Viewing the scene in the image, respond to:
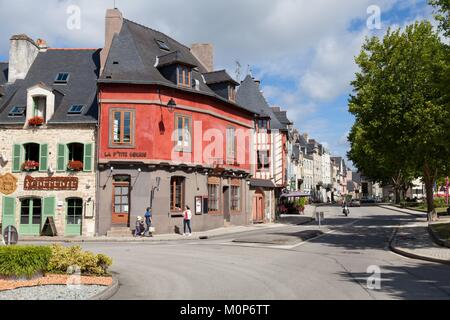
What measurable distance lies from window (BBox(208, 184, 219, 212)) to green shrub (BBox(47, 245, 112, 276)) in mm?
17634

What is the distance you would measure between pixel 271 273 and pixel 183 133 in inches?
638

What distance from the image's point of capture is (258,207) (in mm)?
36000

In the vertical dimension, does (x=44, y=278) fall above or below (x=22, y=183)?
A: below

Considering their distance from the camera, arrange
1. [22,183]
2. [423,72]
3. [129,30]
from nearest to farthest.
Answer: [423,72] < [22,183] < [129,30]

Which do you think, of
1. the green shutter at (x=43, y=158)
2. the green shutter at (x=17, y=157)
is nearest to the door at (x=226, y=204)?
the green shutter at (x=43, y=158)

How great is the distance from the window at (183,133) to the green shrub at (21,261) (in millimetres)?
16085

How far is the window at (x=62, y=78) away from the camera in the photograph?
1111 inches

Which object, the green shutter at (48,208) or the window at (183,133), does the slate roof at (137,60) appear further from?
the green shutter at (48,208)

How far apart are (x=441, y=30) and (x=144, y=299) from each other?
15.7 m

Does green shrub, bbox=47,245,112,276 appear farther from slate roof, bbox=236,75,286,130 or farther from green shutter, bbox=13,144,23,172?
slate roof, bbox=236,75,286,130

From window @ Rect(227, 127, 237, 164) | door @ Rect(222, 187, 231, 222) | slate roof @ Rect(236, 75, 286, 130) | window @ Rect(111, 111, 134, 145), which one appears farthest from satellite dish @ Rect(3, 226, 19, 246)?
slate roof @ Rect(236, 75, 286, 130)

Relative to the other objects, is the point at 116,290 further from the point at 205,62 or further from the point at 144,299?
the point at 205,62

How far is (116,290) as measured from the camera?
948cm

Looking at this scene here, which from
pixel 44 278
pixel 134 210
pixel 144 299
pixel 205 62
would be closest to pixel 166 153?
pixel 134 210
